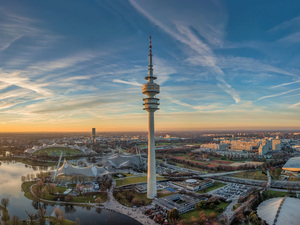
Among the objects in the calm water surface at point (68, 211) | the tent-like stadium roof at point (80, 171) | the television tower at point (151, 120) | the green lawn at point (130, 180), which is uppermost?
the television tower at point (151, 120)

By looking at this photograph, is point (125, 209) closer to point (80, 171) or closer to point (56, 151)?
point (80, 171)

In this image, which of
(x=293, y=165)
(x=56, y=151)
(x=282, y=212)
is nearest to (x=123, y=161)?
(x=56, y=151)

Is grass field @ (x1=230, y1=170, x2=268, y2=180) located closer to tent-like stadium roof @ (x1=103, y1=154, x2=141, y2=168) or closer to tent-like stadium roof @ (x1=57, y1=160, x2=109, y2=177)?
tent-like stadium roof @ (x1=103, y1=154, x2=141, y2=168)

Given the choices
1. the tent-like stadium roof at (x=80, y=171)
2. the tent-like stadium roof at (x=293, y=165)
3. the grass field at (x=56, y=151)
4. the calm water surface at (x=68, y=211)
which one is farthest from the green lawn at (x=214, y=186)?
the grass field at (x=56, y=151)

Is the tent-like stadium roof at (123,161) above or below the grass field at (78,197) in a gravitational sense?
above

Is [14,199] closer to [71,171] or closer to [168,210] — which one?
[71,171]

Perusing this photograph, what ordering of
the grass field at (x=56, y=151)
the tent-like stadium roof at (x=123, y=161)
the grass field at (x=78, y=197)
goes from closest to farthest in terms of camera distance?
the grass field at (x=78, y=197), the tent-like stadium roof at (x=123, y=161), the grass field at (x=56, y=151)

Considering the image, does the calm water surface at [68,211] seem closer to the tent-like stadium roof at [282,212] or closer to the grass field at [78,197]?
the grass field at [78,197]
